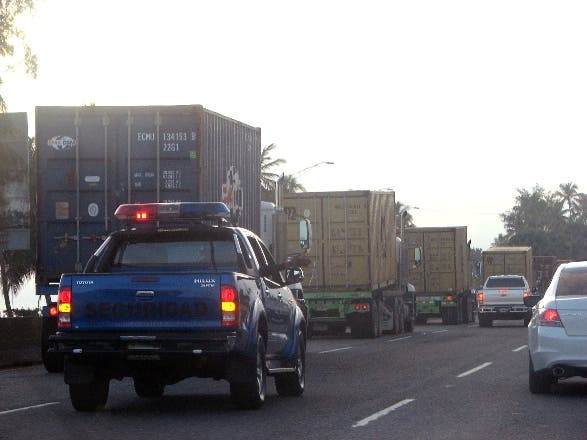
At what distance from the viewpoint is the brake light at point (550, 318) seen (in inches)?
576

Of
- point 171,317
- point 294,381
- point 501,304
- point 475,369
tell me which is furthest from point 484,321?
point 171,317

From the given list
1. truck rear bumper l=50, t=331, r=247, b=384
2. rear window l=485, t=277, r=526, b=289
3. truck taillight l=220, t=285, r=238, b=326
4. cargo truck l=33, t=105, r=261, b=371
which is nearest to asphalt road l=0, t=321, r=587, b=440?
truck rear bumper l=50, t=331, r=247, b=384

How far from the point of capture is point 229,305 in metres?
12.3

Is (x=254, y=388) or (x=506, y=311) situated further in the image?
(x=506, y=311)

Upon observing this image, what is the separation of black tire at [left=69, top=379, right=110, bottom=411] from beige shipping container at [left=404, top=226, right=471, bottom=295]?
119 feet

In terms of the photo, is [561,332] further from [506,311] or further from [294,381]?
[506,311]

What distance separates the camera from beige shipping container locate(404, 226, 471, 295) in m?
49.6

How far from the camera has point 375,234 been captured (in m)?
34.4

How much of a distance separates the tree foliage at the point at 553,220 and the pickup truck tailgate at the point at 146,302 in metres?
127

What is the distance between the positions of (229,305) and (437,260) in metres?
37.7

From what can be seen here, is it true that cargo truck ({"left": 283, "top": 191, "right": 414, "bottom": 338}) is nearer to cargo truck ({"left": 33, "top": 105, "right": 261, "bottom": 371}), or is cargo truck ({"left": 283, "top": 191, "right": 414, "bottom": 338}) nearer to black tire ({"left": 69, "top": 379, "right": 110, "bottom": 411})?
cargo truck ({"left": 33, "top": 105, "right": 261, "bottom": 371})

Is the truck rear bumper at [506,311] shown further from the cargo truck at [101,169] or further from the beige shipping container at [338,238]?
the cargo truck at [101,169]

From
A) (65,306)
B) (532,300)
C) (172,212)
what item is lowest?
(532,300)

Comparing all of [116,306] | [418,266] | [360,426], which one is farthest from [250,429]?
[418,266]
